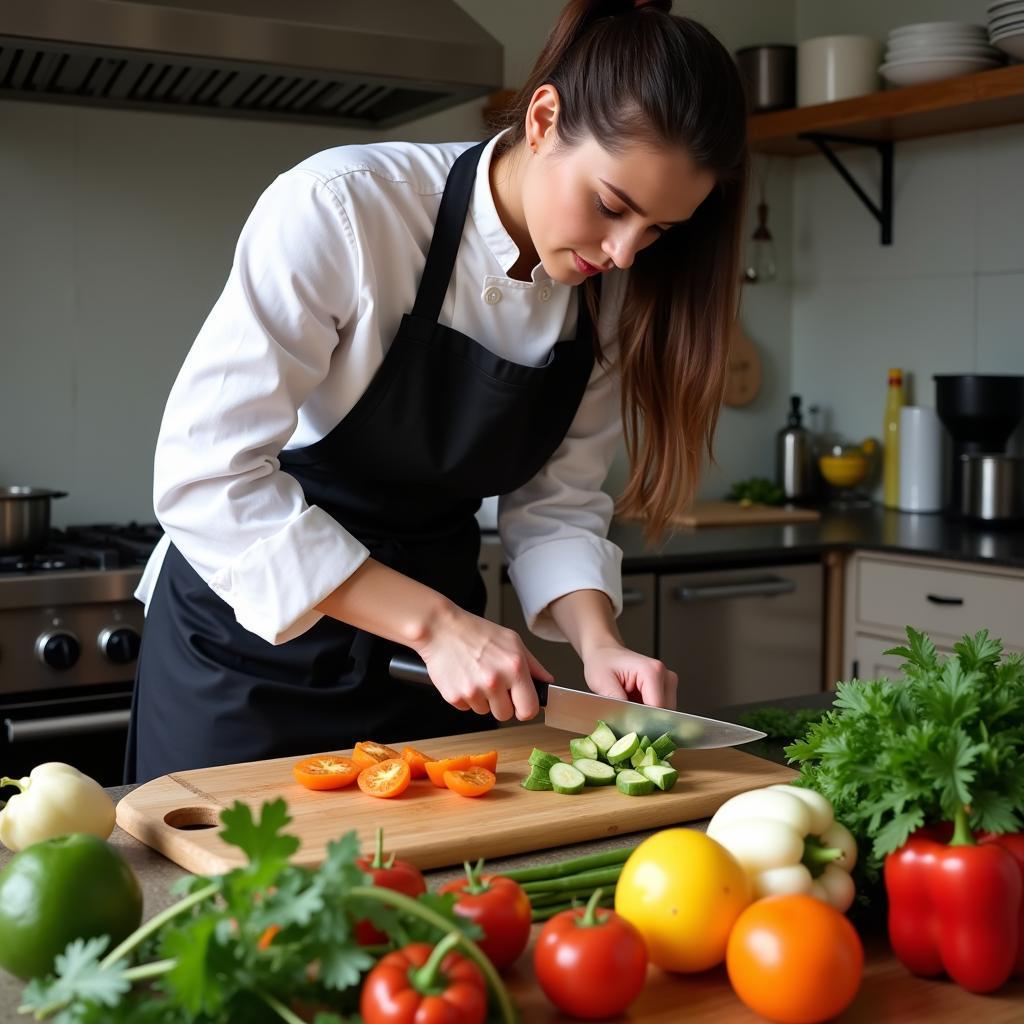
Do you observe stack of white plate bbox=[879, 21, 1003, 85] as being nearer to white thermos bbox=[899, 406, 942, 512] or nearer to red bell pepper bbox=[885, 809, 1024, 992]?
white thermos bbox=[899, 406, 942, 512]

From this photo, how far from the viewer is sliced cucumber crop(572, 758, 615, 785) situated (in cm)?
134

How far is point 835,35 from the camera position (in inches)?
146

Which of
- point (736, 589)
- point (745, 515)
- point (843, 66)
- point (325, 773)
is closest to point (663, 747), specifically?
point (325, 773)

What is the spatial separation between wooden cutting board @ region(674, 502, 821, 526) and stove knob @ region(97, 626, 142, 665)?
1379 millimetres

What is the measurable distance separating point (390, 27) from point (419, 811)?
166cm

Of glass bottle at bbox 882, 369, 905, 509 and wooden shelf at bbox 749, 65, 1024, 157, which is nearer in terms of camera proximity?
wooden shelf at bbox 749, 65, 1024, 157

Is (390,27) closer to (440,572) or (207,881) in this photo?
(440,572)

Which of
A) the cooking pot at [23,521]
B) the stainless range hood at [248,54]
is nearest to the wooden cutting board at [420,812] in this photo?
the cooking pot at [23,521]

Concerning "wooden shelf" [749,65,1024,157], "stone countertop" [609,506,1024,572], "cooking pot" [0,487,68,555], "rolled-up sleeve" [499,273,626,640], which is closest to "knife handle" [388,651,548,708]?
"rolled-up sleeve" [499,273,626,640]

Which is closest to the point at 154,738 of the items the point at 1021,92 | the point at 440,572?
the point at 440,572

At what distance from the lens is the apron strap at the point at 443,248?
1.53 metres

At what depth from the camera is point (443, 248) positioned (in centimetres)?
153

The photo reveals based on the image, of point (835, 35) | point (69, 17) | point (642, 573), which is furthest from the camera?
point (835, 35)

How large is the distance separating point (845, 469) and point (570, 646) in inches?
46.6
